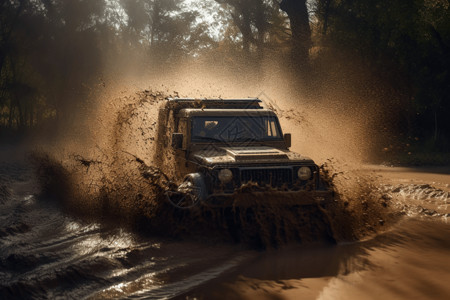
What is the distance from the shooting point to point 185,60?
40.2 metres

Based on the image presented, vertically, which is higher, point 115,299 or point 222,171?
point 222,171

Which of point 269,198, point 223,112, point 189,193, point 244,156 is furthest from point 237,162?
point 223,112

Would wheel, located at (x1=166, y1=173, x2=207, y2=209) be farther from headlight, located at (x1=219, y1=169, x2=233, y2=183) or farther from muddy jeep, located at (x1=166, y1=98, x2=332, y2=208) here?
headlight, located at (x1=219, y1=169, x2=233, y2=183)

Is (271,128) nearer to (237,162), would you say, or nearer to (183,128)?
(183,128)

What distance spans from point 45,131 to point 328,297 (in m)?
36.0

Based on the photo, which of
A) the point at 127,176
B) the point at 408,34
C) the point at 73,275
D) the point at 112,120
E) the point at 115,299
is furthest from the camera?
the point at 408,34

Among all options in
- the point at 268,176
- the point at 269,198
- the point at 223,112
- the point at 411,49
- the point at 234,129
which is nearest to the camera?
the point at 269,198

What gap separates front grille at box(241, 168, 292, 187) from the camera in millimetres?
7883

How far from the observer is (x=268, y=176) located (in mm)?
7973

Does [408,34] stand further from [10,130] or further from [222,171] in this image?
[10,130]

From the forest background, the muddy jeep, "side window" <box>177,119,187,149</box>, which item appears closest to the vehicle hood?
the muddy jeep

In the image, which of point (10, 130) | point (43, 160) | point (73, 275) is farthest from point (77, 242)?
point (10, 130)

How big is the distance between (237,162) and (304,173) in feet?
3.22

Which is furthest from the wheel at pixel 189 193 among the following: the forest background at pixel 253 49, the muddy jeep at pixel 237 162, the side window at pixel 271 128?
the forest background at pixel 253 49
